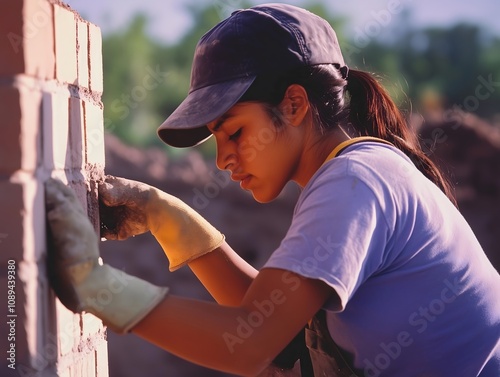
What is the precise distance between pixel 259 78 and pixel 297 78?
0.40 feet

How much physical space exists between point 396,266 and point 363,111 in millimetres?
619

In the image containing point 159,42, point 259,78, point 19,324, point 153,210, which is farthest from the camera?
point 159,42

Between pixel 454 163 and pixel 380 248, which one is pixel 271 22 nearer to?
pixel 380 248

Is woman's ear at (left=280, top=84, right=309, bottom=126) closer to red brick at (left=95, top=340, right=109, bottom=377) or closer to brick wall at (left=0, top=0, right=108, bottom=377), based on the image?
brick wall at (left=0, top=0, right=108, bottom=377)

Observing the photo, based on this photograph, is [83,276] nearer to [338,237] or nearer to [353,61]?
[338,237]

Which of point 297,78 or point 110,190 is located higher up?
point 297,78

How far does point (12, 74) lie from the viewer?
1327 millimetres

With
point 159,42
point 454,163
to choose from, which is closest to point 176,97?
point 159,42

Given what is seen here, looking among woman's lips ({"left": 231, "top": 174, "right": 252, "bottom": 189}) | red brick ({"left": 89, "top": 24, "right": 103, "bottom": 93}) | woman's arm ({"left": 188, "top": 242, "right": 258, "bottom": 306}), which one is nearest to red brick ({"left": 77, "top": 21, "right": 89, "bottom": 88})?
red brick ({"left": 89, "top": 24, "right": 103, "bottom": 93})

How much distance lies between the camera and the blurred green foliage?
1831 cm

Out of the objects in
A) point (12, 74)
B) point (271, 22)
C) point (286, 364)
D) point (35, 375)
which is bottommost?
point (286, 364)

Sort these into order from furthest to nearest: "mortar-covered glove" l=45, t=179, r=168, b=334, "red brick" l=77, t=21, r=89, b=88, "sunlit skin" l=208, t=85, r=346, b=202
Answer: "sunlit skin" l=208, t=85, r=346, b=202 → "red brick" l=77, t=21, r=89, b=88 → "mortar-covered glove" l=45, t=179, r=168, b=334

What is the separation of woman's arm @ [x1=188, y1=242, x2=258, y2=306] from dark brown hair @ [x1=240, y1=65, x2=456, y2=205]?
0.53 metres

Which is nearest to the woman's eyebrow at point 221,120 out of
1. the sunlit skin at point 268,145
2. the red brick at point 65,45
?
the sunlit skin at point 268,145
